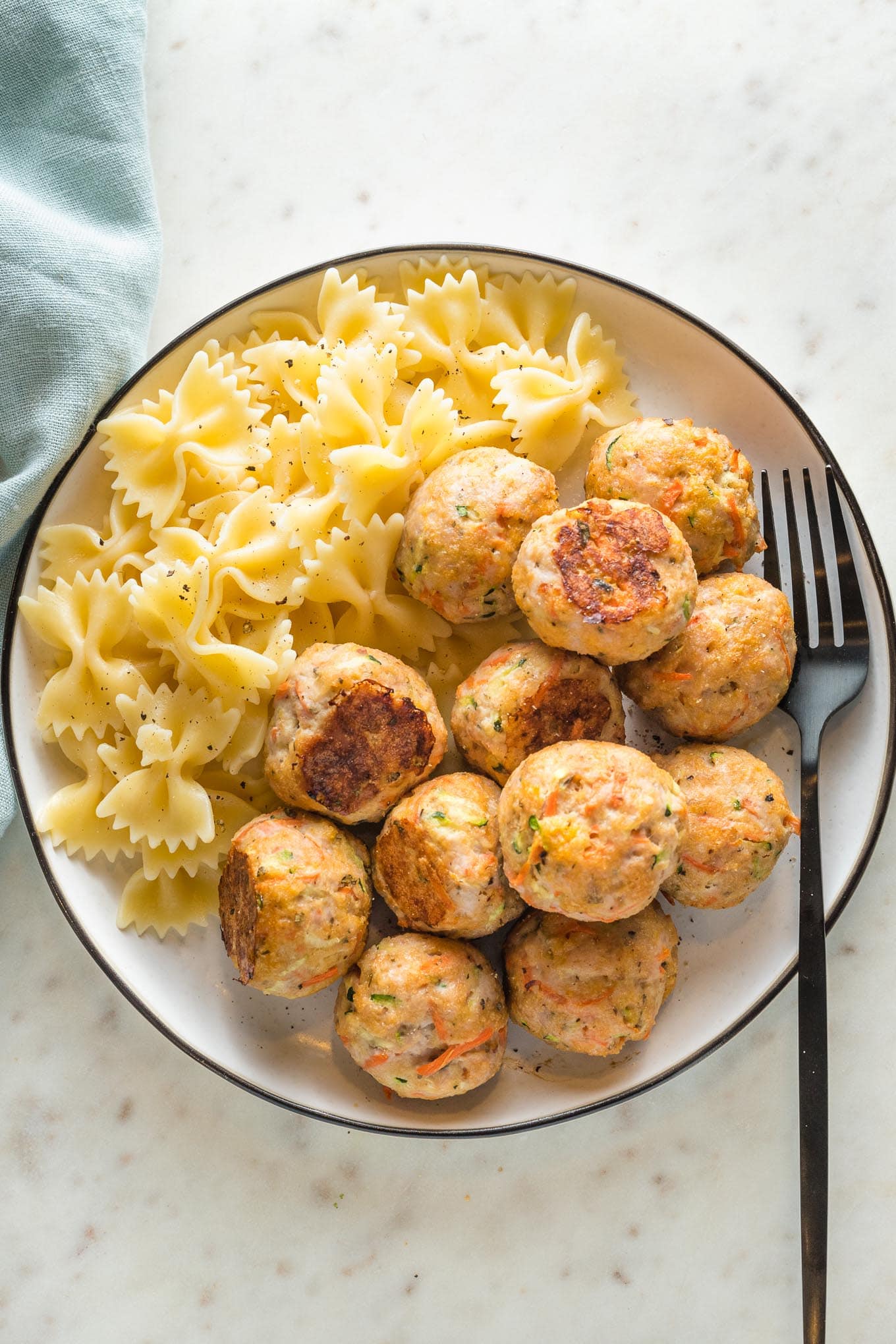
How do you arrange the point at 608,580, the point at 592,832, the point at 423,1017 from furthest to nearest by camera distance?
1. the point at 423,1017
2. the point at 608,580
3. the point at 592,832

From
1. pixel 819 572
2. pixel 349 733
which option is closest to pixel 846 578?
pixel 819 572

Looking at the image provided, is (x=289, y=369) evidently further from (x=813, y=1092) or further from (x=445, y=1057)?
(x=813, y=1092)

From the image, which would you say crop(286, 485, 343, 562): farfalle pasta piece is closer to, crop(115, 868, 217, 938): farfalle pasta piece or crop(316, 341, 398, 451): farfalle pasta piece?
crop(316, 341, 398, 451): farfalle pasta piece

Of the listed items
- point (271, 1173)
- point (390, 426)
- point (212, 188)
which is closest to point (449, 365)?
point (390, 426)

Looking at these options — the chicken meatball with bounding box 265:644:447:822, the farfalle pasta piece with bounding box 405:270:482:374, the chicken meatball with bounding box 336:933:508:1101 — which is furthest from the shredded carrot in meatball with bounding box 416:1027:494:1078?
the farfalle pasta piece with bounding box 405:270:482:374

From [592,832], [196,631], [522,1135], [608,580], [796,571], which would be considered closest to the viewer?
[592,832]

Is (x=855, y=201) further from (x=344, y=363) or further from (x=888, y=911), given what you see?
(x=888, y=911)
